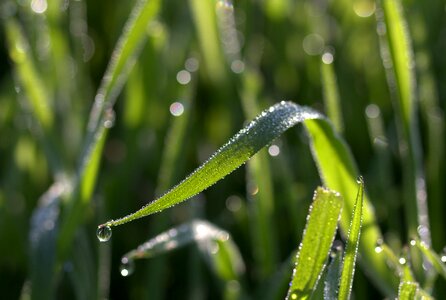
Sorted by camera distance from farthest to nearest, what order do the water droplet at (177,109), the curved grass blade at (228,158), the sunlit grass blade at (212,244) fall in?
1. the water droplet at (177,109)
2. the sunlit grass blade at (212,244)
3. the curved grass blade at (228,158)

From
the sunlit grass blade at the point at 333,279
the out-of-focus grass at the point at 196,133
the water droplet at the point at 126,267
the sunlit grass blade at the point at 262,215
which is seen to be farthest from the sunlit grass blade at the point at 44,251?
the sunlit grass blade at the point at 333,279

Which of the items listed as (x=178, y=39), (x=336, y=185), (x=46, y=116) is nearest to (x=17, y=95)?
(x=46, y=116)

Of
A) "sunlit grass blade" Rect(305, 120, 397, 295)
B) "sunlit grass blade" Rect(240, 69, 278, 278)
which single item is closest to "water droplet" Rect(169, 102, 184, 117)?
"sunlit grass blade" Rect(240, 69, 278, 278)

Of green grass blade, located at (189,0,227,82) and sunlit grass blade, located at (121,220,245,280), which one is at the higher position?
green grass blade, located at (189,0,227,82)

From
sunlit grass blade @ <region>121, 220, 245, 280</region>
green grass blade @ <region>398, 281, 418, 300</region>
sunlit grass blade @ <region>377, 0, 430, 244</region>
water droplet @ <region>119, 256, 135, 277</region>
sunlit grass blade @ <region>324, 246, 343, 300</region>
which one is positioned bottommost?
green grass blade @ <region>398, 281, 418, 300</region>

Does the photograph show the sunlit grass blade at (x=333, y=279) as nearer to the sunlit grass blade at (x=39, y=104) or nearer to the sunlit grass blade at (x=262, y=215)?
the sunlit grass blade at (x=262, y=215)

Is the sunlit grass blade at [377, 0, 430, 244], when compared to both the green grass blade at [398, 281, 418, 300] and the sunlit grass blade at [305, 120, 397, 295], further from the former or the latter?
the green grass blade at [398, 281, 418, 300]
